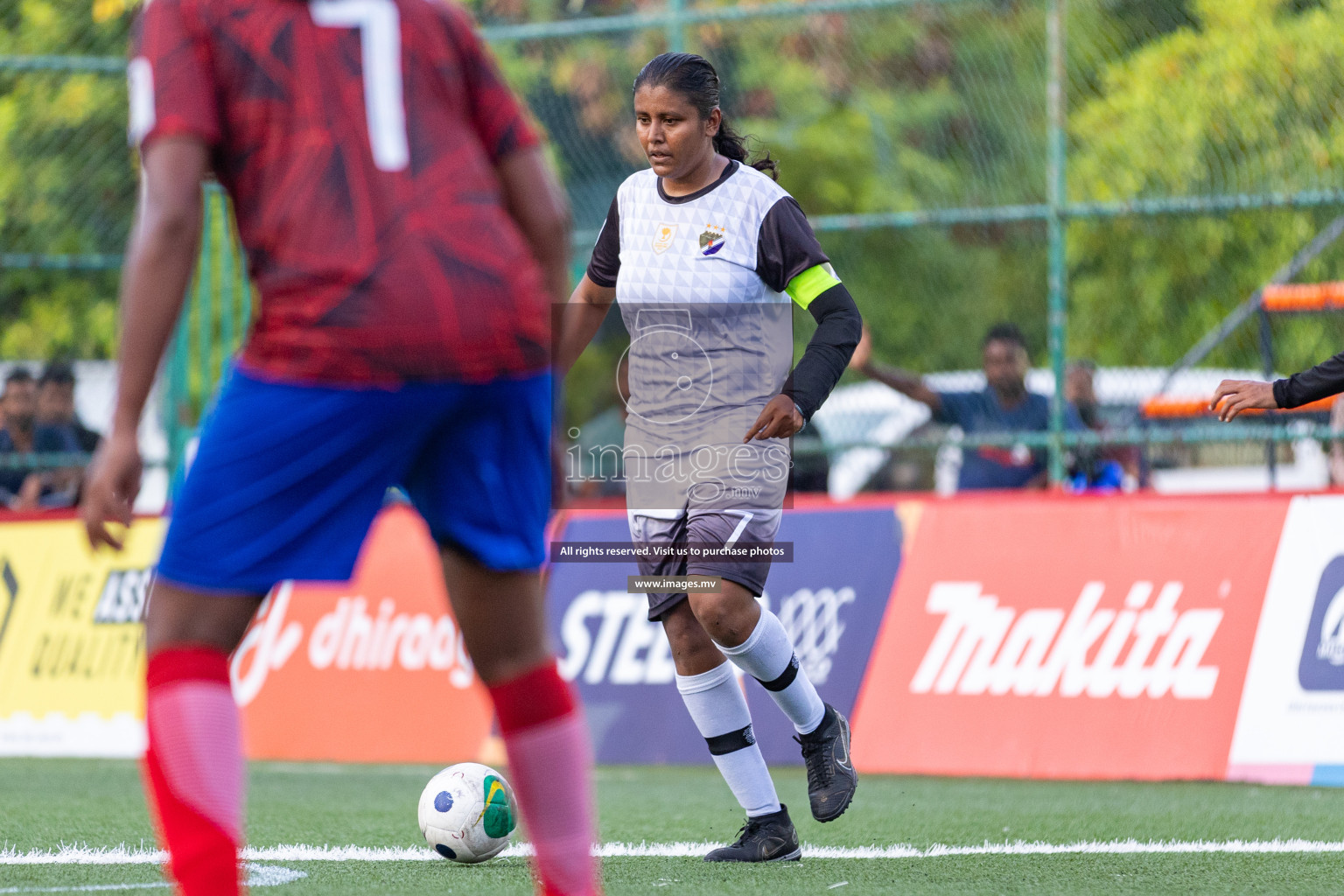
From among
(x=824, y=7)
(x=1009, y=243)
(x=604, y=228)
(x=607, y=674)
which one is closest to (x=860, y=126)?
(x=1009, y=243)

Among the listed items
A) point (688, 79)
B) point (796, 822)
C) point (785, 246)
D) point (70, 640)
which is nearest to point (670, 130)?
point (688, 79)

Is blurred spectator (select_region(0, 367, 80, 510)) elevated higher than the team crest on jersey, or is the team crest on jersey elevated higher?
the team crest on jersey

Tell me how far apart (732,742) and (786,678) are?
0.79 feet

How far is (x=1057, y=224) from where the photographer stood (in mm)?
9617

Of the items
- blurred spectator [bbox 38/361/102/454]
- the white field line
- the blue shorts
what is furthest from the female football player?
blurred spectator [bbox 38/361/102/454]

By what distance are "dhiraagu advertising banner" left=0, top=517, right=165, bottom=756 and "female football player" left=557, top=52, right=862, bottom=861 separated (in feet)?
15.4

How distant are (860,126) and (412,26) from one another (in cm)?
1992

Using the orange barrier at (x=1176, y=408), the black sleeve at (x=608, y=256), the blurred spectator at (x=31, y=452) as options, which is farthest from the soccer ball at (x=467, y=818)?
the blurred spectator at (x=31, y=452)

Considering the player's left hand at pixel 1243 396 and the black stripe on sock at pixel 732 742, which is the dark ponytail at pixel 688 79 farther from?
the black stripe on sock at pixel 732 742

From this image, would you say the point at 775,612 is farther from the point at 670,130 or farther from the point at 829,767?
the point at 670,130

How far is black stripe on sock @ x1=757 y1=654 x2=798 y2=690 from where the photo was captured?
518 centimetres

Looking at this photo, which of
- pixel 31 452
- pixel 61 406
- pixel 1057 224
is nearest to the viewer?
pixel 1057 224

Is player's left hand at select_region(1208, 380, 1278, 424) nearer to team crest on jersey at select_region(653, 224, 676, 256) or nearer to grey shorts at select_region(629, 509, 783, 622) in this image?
grey shorts at select_region(629, 509, 783, 622)

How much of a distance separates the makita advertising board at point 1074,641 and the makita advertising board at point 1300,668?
0.23ft
